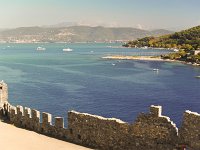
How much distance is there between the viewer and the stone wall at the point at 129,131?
1958 cm

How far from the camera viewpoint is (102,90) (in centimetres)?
8700

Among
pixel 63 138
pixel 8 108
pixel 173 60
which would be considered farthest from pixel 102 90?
pixel 173 60

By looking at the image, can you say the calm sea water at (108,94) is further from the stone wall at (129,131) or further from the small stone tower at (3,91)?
the stone wall at (129,131)

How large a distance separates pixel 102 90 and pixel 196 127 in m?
68.0

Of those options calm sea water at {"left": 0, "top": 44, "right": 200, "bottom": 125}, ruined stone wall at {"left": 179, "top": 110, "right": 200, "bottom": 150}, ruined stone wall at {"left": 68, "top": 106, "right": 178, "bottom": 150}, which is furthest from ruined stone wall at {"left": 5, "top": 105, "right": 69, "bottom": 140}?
calm sea water at {"left": 0, "top": 44, "right": 200, "bottom": 125}

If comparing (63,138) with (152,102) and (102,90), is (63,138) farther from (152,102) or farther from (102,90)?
(102,90)

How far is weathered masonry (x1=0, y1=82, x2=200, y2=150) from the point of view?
1958 cm

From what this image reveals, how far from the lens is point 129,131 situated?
22.0m

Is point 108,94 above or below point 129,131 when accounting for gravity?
below

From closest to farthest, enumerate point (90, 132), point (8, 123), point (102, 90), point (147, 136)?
point (147, 136)
point (90, 132)
point (8, 123)
point (102, 90)

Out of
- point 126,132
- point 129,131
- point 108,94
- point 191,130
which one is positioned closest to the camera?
point 191,130

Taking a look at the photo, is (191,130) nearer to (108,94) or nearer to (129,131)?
(129,131)

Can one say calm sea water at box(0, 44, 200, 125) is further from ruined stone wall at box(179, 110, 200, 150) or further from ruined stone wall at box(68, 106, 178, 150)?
ruined stone wall at box(179, 110, 200, 150)

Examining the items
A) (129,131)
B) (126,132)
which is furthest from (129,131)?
(126,132)
